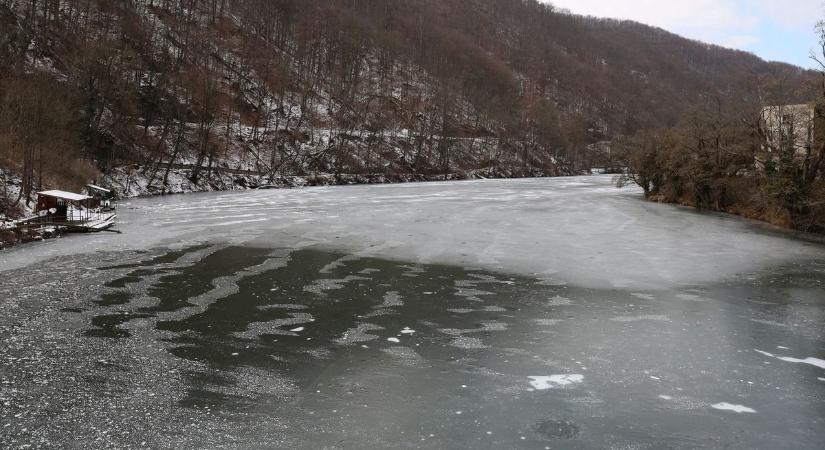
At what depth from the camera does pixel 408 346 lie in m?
9.12

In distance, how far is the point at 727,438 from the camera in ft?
20.0

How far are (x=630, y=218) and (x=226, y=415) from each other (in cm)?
2738

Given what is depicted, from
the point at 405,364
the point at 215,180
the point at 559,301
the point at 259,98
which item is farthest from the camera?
the point at 259,98

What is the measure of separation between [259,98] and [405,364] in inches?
2986

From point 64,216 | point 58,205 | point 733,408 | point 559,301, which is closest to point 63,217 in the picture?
point 64,216

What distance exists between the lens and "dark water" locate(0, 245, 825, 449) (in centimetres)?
621

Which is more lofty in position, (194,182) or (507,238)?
(194,182)

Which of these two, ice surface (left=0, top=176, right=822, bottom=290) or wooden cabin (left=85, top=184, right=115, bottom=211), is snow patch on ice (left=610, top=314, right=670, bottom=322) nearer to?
ice surface (left=0, top=176, right=822, bottom=290)

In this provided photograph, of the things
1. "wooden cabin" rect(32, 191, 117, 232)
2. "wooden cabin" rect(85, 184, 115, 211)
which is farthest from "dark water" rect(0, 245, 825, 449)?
"wooden cabin" rect(85, 184, 115, 211)

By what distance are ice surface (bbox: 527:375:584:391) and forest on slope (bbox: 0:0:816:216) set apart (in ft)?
90.4

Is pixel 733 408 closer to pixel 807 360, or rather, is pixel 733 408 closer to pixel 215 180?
pixel 807 360

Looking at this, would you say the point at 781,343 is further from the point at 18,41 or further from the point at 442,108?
the point at 442,108

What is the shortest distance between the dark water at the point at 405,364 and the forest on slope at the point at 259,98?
2131 cm

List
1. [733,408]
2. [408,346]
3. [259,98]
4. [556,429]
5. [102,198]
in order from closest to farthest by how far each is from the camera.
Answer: [556,429], [733,408], [408,346], [102,198], [259,98]
